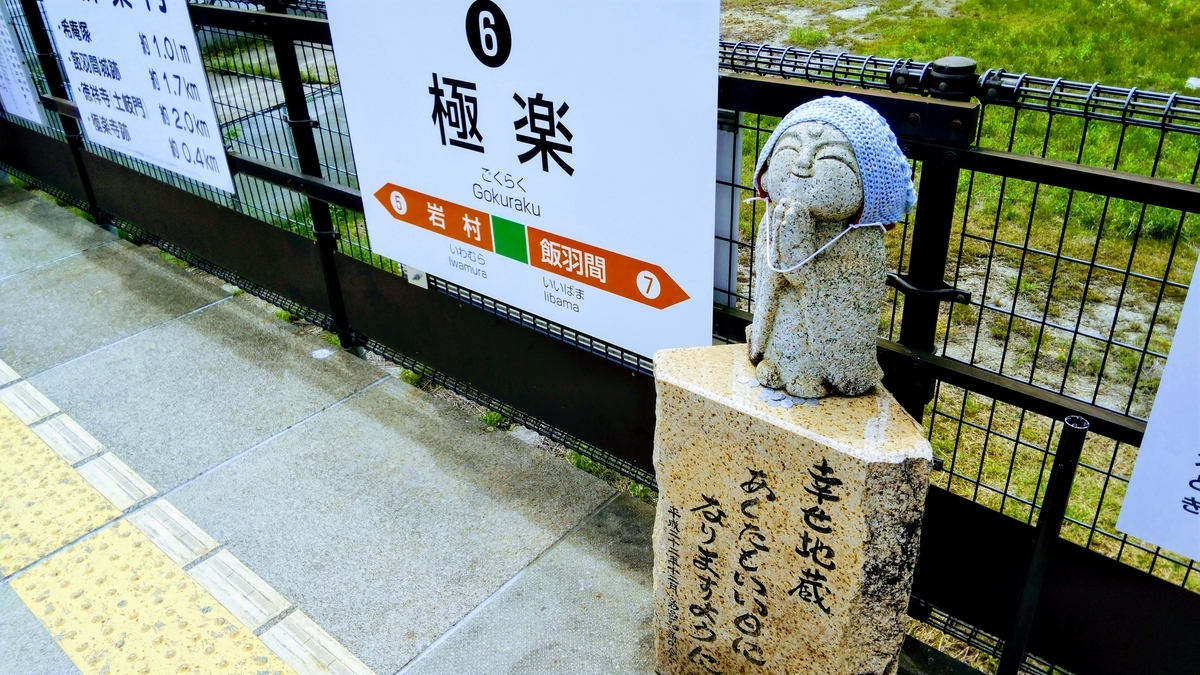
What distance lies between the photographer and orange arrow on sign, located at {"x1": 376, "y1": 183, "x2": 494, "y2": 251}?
403 cm

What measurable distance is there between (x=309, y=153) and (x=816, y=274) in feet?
11.0

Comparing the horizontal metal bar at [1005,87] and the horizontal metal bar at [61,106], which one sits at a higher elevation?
the horizontal metal bar at [1005,87]

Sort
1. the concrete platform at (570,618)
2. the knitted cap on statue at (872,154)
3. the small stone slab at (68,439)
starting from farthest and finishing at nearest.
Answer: the small stone slab at (68,439), the concrete platform at (570,618), the knitted cap on statue at (872,154)

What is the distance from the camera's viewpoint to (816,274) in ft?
8.21

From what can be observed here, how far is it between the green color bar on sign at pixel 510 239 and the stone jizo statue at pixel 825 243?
1.39m

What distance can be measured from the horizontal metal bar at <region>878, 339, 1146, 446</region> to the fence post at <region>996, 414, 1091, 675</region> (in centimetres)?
10

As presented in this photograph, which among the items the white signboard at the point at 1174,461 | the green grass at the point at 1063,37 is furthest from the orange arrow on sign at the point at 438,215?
the green grass at the point at 1063,37

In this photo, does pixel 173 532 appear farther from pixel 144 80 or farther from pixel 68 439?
pixel 144 80

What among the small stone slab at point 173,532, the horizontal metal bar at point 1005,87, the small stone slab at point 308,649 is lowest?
the small stone slab at point 308,649

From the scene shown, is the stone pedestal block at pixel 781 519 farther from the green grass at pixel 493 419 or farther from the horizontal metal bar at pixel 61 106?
the horizontal metal bar at pixel 61 106

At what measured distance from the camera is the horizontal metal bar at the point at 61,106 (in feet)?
21.2

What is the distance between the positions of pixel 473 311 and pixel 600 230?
1.17m

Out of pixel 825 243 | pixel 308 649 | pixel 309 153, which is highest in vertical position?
pixel 825 243

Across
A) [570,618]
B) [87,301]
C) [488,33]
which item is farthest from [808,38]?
[570,618]
